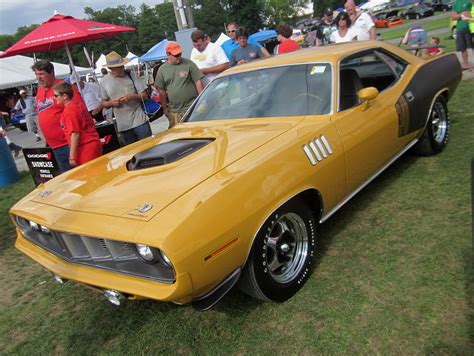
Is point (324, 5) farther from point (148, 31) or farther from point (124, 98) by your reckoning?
point (124, 98)

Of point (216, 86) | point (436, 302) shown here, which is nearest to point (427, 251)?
point (436, 302)

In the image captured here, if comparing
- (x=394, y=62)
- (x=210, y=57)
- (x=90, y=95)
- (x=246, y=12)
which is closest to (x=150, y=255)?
(x=394, y=62)

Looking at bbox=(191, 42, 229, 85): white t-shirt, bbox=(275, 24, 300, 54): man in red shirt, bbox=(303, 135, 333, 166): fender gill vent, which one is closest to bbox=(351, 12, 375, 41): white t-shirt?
bbox=(275, 24, 300, 54): man in red shirt

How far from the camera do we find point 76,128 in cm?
408

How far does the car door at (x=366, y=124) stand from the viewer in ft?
10.3

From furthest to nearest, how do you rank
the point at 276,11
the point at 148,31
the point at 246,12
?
the point at 148,31, the point at 276,11, the point at 246,12

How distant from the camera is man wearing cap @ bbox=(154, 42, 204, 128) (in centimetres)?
526

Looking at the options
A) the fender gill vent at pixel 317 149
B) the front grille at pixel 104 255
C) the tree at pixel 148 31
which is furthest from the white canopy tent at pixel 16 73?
the tree at pixel 148 31

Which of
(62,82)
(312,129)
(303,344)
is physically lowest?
(303,344)

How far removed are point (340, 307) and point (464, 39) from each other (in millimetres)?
7928

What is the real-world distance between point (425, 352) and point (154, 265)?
58.4 inches

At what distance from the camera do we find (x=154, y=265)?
2.14 m

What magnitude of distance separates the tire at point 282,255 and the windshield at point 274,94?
90cm

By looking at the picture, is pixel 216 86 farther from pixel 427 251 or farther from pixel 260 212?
pixel 427 251
